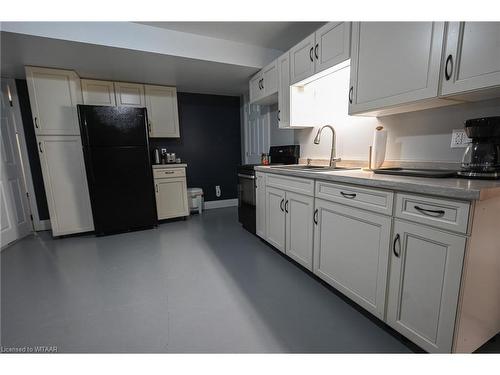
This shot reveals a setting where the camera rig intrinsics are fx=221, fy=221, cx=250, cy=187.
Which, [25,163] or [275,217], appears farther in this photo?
[25,163]

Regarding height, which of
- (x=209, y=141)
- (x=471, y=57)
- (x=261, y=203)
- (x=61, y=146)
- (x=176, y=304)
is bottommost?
(x=176, y=304)

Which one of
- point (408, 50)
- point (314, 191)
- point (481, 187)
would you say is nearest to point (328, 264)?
point (314, 191)

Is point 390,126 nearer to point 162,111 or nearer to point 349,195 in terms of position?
point 349,195

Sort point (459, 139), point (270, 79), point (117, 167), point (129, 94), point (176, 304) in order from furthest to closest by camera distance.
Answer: point (129, 94), point (117, 167), point (270, 79), point (176, 304), point (459, 139)

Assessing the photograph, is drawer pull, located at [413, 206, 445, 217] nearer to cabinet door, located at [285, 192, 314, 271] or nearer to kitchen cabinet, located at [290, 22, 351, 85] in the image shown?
cabinet door, located at [285, 192, 314, 271]

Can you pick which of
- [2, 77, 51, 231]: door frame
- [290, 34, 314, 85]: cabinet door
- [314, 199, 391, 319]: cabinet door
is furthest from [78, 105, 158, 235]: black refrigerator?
[314, 199, 391, 319]: cabinet door

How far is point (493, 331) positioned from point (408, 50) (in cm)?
160

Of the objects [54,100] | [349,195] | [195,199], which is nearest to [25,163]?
[54,100]

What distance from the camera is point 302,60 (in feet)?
7.09

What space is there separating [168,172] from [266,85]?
1.98 meters

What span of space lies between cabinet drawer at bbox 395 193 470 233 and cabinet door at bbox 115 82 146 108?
11.9ft

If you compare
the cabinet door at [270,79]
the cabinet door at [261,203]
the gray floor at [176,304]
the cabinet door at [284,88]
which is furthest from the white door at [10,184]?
the cabinet door at [284,88]

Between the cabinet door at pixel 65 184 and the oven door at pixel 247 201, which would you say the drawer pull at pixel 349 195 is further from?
the cabinet door at pixel 65 184

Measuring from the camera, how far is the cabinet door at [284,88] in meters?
2.41
